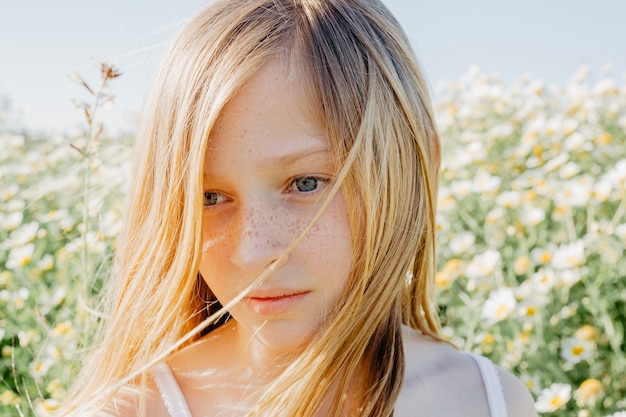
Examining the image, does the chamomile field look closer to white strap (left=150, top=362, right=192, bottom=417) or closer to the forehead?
white strap (left=150, top=362, right=192, bottom=417)

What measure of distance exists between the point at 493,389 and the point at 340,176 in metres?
0.37

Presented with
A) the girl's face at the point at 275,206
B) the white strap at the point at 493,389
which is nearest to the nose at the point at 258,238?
the girl's face at the point at 275,206

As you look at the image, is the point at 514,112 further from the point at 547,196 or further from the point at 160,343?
the point at 160,343

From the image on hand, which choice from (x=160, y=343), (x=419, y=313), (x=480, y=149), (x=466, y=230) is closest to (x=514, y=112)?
(x=480, y=149)

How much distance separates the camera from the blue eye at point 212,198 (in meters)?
0.72

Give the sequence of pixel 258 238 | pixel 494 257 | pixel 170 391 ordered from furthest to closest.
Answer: pixel 494 257 → pixel 170 391 → pixel 258 238

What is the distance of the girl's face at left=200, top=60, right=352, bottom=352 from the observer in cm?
68

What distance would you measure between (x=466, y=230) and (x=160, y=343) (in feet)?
4.31

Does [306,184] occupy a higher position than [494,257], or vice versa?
[306,184]

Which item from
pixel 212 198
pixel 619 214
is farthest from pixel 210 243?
pixel 619 214

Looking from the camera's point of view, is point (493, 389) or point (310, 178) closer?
point (310, 178)

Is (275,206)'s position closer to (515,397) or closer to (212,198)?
(212,198)

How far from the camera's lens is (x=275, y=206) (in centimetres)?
69

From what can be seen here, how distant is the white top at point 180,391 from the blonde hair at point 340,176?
1.0 inches
